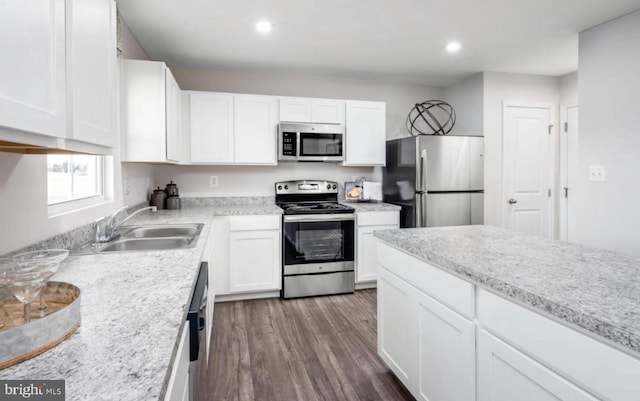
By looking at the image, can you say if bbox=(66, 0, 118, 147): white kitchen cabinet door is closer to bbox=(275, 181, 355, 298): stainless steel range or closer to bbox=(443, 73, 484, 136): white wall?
bbox=(275, 181, 355, 298): stainless steel range

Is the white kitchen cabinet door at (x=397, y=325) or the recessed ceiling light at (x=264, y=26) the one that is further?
the recessed ceiling light at (x=264, y=26)

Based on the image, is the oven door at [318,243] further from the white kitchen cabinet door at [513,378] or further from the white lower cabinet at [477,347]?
the white kitchen cabinet door at [513,378]

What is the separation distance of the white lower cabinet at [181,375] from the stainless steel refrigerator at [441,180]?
9.34ft

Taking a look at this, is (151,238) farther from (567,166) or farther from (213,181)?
(567,166)

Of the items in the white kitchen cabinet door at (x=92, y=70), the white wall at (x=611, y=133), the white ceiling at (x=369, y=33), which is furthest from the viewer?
the white wall at (x=611, y=133)

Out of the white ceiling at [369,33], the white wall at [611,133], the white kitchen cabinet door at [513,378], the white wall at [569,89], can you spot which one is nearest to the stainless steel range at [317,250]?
the white ceiling at [369,33]

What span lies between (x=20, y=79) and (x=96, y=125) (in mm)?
488

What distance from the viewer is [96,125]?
4.02 feet

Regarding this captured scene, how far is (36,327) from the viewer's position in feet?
2.30

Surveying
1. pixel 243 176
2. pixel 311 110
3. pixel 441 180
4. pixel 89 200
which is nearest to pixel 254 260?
pixel 243 176

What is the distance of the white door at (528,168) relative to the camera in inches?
156

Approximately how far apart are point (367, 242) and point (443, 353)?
2.15 meters

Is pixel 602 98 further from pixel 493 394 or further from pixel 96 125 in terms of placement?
pixel 96 125

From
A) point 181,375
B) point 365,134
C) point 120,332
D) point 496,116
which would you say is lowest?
point 181,375
